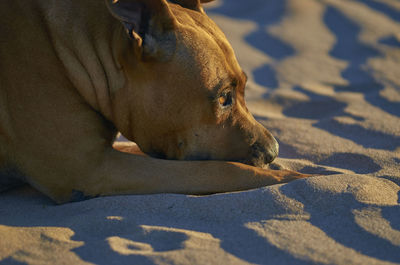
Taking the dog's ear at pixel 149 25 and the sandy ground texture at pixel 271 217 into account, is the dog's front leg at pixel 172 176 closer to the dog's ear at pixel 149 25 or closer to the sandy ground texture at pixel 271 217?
the sandy ground texture at pixel 271 217

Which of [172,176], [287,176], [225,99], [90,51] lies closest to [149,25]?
[90,51]

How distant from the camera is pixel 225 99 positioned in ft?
10.0

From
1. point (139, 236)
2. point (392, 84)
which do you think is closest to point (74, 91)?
point (139, 236)

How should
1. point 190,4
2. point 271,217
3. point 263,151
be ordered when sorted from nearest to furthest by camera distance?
point 271,217 < point 263,151 < point 190,4

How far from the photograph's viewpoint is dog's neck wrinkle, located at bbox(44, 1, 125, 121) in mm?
2908

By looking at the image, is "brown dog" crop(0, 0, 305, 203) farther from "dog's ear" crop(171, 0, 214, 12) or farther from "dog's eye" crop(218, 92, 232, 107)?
"dog's ear" crop(171, 0, 214, 12)

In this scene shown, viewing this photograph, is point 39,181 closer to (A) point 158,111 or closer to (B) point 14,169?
(B) point 14,169

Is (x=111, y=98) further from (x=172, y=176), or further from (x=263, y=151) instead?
(x=263, y=151)

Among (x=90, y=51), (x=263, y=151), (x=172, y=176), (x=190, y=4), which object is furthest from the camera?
(x=190, y=4)

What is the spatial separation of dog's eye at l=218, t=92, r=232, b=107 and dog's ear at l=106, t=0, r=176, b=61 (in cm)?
40

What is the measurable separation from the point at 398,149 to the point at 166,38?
1968 mm

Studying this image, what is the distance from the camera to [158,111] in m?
2.92

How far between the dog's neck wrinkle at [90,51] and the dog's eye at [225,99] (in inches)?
22.3

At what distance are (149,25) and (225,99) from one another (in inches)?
24.1
